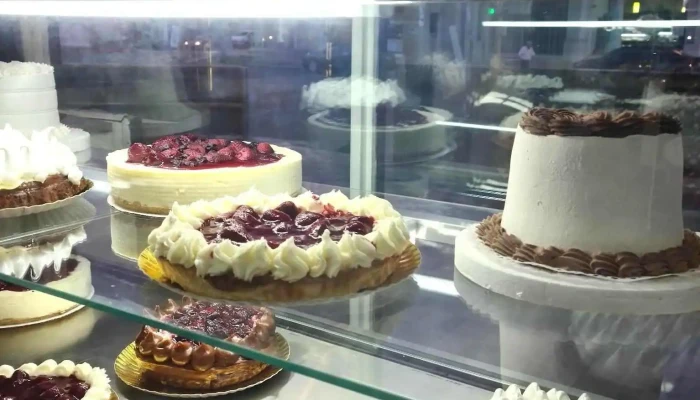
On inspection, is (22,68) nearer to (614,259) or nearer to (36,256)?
(36,256)

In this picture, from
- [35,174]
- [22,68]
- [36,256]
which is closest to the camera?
A: [36,256]

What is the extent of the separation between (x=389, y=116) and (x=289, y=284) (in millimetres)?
1120

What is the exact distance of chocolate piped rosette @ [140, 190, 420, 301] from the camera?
1148 mm

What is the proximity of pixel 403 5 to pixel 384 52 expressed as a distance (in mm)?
144

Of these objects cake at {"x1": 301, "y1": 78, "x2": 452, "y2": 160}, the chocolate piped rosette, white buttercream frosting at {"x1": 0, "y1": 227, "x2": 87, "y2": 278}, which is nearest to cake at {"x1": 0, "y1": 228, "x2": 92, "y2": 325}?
white buttercream frosting at {"x1": 0, "y1": 227, "x2": 87, "y2": 278}

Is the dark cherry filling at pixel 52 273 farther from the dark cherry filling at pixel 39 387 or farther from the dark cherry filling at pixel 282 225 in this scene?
the dark cherry filling at pixel 39 387

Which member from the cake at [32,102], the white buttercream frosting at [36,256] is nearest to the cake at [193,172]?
the white buttercream frosting at [36,256]

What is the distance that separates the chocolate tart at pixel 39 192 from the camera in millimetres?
1638

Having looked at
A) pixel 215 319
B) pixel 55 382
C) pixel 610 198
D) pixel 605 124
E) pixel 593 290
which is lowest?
pixel 55 382

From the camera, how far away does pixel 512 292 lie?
1.15m

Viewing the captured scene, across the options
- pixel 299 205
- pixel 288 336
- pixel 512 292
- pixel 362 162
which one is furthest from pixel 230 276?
pixel 362 162

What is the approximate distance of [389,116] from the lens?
7.17ft

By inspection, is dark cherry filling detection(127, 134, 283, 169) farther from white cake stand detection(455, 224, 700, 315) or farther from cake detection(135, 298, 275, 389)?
white cake stand detection(455, 224, 700, 315)

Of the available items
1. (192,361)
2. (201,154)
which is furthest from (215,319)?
(201,154)
